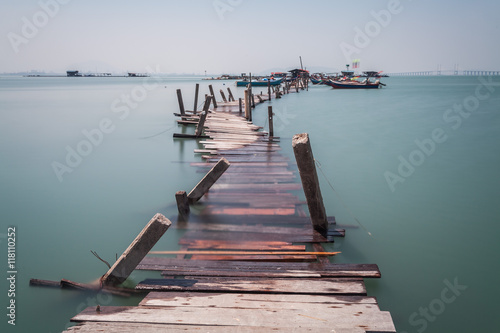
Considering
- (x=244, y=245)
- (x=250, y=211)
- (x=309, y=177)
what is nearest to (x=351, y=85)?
(x=250, y=211)

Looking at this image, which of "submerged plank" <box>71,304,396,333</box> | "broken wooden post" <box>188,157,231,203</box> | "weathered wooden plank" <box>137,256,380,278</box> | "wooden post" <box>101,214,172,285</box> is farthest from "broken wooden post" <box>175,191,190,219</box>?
"submerged plank" <box>71,304,396,333</box>

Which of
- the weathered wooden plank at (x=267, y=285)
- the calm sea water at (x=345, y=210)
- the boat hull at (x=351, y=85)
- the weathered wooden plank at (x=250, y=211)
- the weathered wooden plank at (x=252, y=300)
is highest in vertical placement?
the boat hull at (x=351, y=85)

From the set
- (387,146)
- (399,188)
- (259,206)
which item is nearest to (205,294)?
(259,206)

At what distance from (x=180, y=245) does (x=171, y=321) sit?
277 cm

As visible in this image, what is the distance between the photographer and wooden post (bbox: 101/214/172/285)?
185 inches

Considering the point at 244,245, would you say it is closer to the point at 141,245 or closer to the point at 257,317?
the point at 141,245

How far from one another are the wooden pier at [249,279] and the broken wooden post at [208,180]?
51 mm

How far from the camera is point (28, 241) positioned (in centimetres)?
780

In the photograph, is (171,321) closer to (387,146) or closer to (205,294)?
(205,294)

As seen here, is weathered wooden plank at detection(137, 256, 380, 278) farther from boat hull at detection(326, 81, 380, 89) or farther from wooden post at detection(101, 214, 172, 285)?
boat hull at detection(326, 81, 380, 89)

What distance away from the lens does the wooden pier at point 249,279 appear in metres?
3.62

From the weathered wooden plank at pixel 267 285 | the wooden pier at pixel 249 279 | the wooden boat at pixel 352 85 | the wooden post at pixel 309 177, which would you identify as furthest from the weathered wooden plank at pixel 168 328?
the wooden boat at pixel 352 85

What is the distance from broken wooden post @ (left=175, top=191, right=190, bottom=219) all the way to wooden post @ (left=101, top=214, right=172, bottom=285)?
280cm

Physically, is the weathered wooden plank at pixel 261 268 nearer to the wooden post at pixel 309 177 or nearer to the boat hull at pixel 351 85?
the wooden post at pixel 309 177
